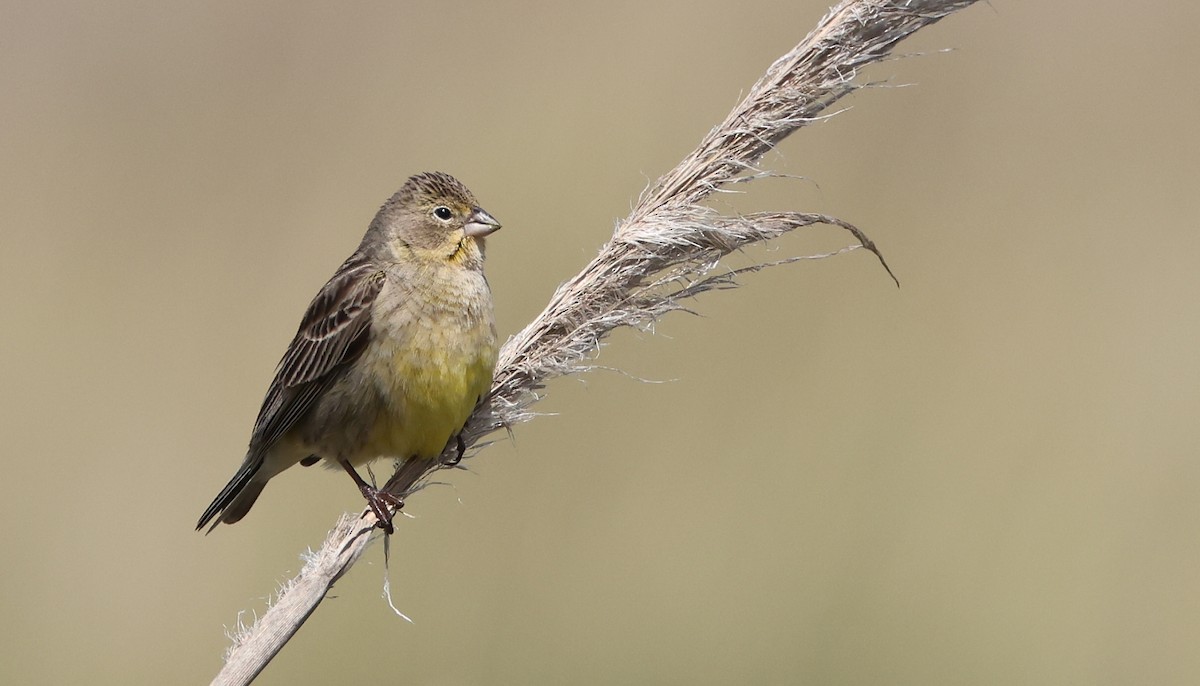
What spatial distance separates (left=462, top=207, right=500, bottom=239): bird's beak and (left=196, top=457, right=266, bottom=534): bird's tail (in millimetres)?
996

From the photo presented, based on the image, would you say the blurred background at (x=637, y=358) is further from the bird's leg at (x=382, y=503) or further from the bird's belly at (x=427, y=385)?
the bird's leg at (x=382, y=503)

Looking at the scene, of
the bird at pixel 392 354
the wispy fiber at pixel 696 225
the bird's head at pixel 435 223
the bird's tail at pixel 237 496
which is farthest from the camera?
the bird's head at pixel 435 223

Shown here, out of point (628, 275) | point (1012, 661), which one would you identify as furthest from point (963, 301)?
point (628, 275)

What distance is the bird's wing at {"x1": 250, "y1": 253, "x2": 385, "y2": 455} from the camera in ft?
13.9

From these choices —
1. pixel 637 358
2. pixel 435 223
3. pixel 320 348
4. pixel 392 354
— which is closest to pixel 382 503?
pixel 392 354

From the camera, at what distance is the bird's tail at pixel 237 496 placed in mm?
3846

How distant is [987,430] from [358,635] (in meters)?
3.05

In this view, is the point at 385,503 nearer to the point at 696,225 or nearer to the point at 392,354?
the point at 392,354

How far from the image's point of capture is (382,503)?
3582mm

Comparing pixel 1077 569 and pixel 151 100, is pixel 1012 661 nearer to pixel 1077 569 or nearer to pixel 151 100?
→ pixel 1077 569

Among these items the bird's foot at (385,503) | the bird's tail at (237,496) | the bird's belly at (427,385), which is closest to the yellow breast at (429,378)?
the bird's belly at (427,385)

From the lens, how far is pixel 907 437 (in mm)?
6156

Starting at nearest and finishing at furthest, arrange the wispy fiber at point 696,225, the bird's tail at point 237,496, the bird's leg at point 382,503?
the wispy fiber at point 696,225
the bird's leg at point 382,503
the bird's tail at point 237,496

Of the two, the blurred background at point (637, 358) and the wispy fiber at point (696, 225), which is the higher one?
the wispy fiber at point (696, 225)
